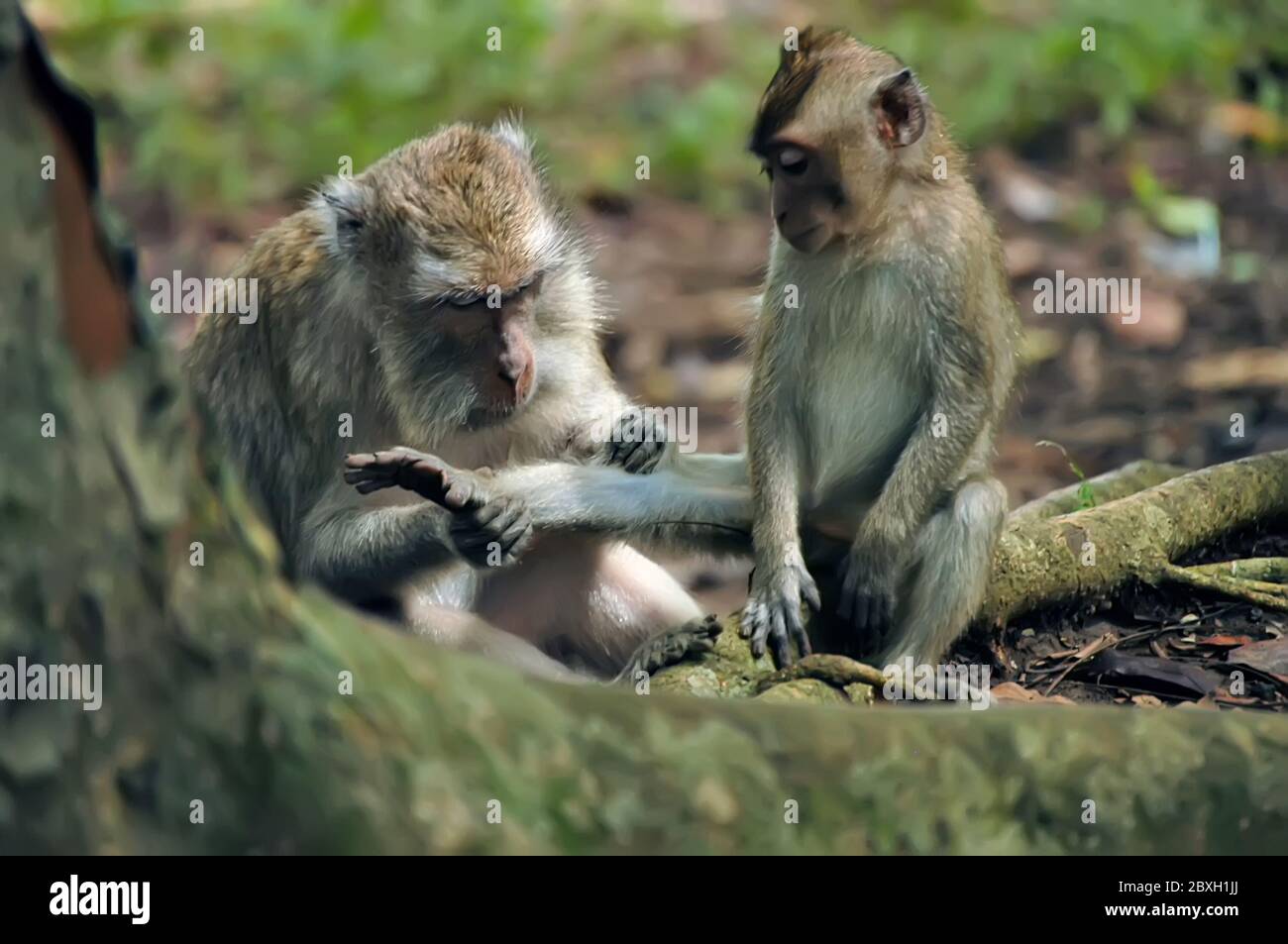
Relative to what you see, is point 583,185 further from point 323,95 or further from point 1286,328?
point 1286,328

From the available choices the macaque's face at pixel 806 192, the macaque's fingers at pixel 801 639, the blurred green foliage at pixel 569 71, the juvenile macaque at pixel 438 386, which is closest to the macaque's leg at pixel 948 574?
the macaque's fingers at pixel 801 639

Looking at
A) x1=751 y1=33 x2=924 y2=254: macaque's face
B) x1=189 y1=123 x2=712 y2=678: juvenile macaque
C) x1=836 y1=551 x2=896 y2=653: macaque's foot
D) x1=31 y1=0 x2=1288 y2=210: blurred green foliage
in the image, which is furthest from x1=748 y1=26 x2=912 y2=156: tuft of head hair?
x1=31 y1=0 x2=1288 y2=210: blurred green foliage

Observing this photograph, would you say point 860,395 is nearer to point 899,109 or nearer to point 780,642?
point 899,109

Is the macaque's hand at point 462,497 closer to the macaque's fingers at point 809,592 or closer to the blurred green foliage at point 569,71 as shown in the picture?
the macaque's fingers at point 809,592

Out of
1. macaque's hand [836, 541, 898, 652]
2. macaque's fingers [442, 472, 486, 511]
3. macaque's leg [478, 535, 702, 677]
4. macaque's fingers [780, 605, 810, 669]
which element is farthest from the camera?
macaque's leg [478, 535, 702, 677]

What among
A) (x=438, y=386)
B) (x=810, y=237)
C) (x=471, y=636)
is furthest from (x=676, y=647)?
(x=810, y=237)

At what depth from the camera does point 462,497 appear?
6113 mm

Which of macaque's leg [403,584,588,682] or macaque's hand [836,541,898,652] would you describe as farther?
macaque's leg [403,584,588,682]

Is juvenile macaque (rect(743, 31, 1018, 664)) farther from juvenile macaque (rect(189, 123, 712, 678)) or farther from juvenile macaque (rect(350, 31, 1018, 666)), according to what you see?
juvenile macaque (rect(189, 123, 712, 678))

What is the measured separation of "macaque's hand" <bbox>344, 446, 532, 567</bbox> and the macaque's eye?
5.44 feet

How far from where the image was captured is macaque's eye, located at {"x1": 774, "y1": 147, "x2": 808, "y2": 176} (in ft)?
22.0

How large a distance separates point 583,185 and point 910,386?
25.5 ft

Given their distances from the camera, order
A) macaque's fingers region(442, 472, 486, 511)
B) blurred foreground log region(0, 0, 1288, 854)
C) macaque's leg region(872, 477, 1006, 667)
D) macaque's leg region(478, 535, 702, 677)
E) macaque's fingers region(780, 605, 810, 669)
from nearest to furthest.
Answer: blurred foreground log region(0, 0, 1288, 854)
macaque's fingers region(442, 472, 486, 511)
macaque's fingers region(780, 605, 810, 669)
macaque's leg region(872, 477, 1006, 667)
macaque's leg region(478, 535, 702, 677)

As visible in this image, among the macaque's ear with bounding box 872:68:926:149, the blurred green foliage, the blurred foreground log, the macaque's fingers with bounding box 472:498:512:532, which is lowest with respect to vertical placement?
the blurred foreground log
